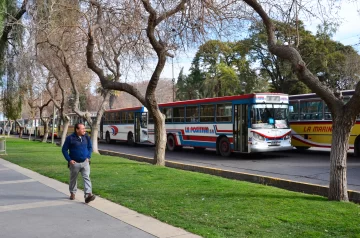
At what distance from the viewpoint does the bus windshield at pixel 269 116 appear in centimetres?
1781

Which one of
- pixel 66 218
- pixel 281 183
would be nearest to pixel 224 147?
pixel 281 183

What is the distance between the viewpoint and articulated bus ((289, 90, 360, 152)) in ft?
62.5

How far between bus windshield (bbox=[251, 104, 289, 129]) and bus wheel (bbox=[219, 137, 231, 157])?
2.11m

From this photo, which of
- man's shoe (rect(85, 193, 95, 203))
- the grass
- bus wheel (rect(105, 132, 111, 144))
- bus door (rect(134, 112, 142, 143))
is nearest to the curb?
the grass

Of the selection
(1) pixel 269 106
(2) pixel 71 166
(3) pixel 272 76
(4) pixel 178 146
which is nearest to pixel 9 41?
(4) pixel 178 146

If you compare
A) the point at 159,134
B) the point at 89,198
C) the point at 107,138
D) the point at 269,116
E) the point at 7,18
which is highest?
the point at 7,18

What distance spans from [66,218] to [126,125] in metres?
24.6

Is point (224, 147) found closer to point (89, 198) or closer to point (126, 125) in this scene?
point (89, 198)

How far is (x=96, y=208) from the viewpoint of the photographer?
7.73 m

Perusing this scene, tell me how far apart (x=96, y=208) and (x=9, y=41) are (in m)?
16.9

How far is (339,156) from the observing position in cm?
A: 776

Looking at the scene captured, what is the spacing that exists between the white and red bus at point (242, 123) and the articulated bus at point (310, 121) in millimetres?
1765

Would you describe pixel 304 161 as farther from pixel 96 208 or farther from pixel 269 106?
pixel 96 208

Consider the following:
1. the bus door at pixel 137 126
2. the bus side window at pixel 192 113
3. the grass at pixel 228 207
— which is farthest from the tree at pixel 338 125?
the bus door at pixel 137 126
